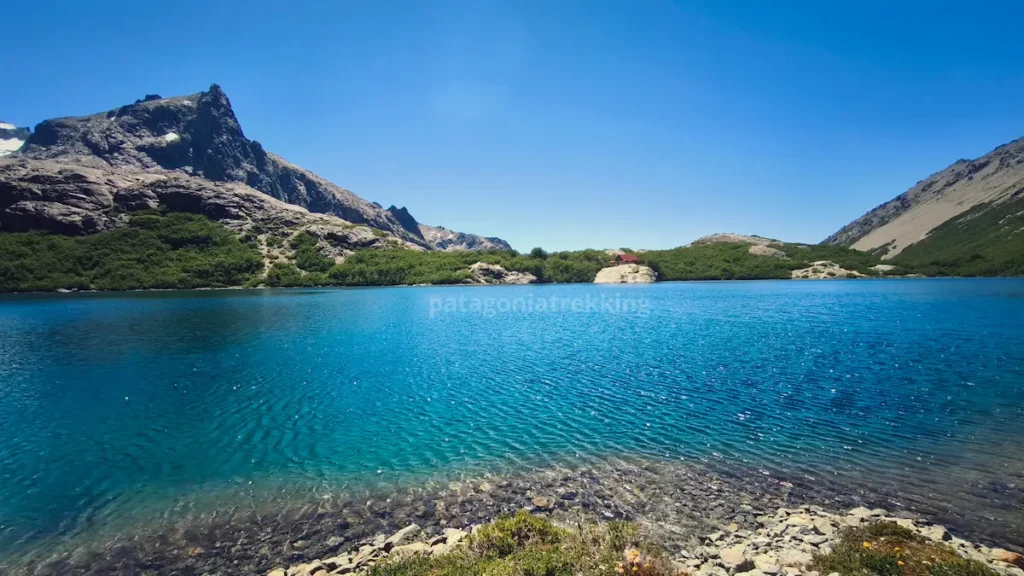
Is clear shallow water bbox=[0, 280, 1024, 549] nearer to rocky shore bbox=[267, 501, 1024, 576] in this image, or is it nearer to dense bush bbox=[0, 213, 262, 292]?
rocky shore bbox=[267, 501, 1024, 576]

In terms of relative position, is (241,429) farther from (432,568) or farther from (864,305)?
(864,305)

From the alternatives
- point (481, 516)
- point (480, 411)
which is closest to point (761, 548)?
point (481, 516)

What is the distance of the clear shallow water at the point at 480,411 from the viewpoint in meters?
16.9

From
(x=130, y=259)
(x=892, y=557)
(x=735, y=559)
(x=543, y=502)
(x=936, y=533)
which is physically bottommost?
(x=543, y=502)

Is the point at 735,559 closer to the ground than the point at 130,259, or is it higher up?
closer to the ground

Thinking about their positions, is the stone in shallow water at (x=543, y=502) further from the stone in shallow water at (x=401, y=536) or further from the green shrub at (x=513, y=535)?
the stone in shallow water at (x=401, y=536)

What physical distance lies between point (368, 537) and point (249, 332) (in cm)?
5390

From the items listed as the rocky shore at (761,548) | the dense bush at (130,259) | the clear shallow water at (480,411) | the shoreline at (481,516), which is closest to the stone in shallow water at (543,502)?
the shoreline at (481,516)

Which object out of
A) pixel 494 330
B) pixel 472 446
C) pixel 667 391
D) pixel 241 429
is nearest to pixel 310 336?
pixel 494 330

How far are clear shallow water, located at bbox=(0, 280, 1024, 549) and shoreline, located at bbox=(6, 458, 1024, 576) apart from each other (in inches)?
49.6

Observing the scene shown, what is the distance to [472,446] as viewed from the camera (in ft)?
67.3

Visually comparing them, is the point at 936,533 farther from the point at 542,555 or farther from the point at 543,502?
the point at 543,502

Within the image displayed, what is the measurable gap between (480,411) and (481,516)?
36.5 feet

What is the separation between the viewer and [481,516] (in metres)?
14.4
